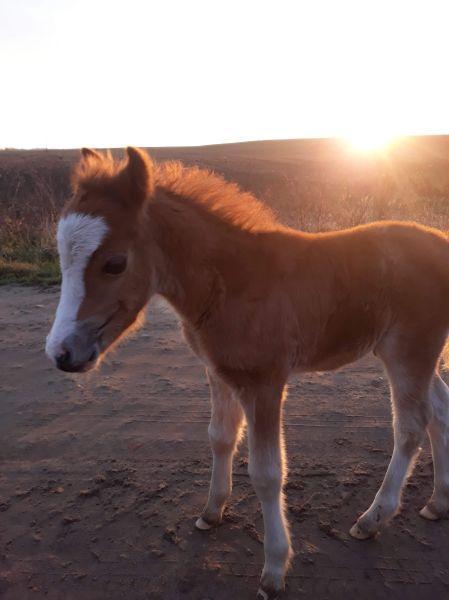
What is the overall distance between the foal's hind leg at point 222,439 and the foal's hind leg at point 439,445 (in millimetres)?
1391

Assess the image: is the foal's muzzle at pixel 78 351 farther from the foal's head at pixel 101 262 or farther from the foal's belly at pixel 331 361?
the foal's belly at pixel 331 361

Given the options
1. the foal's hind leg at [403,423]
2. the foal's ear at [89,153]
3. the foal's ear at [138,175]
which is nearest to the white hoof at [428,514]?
the foal's hind leg at [403,423]

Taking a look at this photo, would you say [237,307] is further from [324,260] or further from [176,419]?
[176,419]

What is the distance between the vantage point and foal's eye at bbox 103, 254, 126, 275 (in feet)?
8.26

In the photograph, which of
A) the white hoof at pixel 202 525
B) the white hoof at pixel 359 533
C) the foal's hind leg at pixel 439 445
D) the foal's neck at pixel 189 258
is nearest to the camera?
the foal's neck at pixel 189 258

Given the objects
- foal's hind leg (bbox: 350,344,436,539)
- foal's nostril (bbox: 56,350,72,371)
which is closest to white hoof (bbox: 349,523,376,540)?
foal's hind leg (bbox: 350,344,436,539)

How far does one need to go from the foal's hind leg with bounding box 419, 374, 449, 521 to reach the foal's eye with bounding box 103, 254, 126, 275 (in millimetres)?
2435

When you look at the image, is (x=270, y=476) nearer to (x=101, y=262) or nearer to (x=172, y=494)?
(x=172, y=494)

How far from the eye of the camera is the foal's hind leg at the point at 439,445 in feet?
11.4

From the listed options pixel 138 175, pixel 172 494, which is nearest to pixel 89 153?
pixel 138 175

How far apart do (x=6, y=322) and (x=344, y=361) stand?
528cm

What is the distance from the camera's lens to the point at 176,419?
14.9ft

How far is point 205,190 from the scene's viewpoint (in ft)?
10.1

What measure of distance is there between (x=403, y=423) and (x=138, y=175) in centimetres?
235
